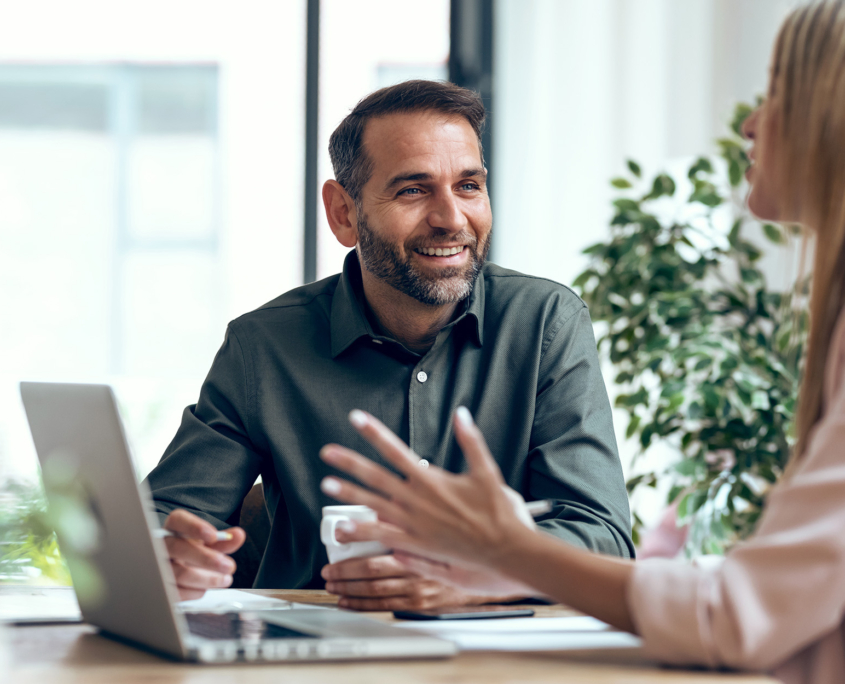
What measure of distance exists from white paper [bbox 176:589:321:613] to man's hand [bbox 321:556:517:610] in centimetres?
5

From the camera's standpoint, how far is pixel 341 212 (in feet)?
6.07

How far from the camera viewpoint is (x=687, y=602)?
2.31 feet

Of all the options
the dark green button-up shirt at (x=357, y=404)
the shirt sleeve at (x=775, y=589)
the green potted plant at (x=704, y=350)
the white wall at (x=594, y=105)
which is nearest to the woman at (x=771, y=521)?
the shirt sleeve at (x=775, y=589)

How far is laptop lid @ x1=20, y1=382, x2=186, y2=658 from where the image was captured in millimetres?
728

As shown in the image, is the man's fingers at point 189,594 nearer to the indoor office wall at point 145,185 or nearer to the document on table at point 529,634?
the document on table at point 529,634

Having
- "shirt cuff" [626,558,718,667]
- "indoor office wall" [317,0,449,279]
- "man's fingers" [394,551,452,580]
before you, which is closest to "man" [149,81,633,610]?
"man's fingers" [394,551,452,580]

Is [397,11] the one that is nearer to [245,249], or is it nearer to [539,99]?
[539,99]

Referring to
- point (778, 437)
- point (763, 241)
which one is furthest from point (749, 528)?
point (763, 241)

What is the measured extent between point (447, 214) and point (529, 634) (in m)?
0.91

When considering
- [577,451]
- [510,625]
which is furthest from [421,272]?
[510,625]

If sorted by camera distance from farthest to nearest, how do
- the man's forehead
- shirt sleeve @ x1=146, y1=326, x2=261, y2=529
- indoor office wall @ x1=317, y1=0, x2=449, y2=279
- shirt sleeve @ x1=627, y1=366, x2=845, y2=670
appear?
indoor office wall @ x1=317, y1=0, x2=449, y2=279 < the man's forehead < shirt sleeve @ x1=146, y1=326, x2=261, y2=529 < shirt sleeve @ x1=627, y1=366, x2=845, y2=670

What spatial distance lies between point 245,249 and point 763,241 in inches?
71.1

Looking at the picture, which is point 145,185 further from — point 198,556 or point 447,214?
point 198,556

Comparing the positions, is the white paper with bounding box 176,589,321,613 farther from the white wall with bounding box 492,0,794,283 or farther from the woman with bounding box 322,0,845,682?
the white wall with bounding box 492,0,794,283
